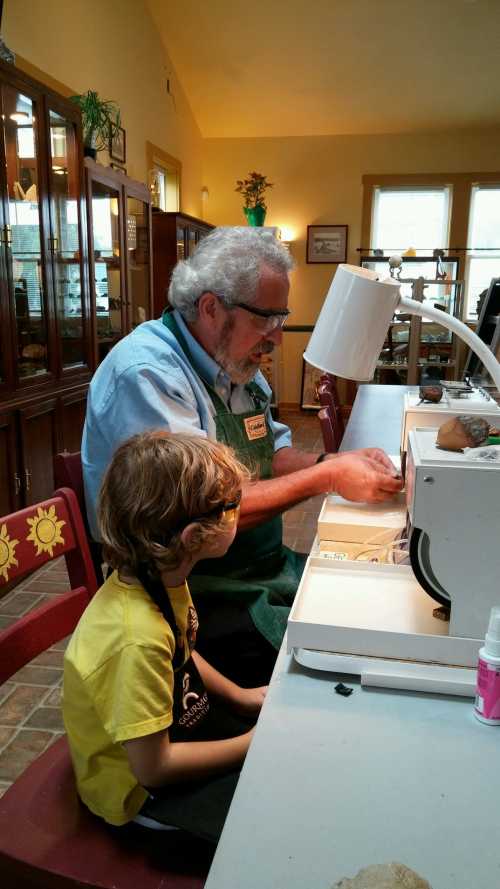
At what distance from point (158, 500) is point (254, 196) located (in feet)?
21.8

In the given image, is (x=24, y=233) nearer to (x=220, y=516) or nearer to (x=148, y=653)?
(x=220, y=516)

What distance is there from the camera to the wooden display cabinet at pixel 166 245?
550 centimetres

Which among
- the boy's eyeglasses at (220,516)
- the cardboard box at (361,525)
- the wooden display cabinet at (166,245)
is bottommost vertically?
the cardboard box at (361,525)

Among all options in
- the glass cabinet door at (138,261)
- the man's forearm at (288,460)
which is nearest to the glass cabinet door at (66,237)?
the glass cabinet door at (138,261)

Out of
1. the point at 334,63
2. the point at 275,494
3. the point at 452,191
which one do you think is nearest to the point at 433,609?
the point at 275,494

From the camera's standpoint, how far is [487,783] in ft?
2.19

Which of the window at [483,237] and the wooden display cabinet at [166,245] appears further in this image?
the window at [483,237]

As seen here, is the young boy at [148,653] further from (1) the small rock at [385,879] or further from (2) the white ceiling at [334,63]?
(2) the white ceiling at [334,63]

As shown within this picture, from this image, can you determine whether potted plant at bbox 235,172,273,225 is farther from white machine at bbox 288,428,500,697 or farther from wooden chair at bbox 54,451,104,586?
white machine at bbox 288,428,500,697

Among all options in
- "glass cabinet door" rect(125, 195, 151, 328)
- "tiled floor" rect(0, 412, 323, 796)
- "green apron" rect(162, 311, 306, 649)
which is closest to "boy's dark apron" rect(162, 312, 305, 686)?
"green apron" rect(162, 311, 306, 649)

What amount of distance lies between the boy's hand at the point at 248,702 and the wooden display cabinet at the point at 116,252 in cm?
312

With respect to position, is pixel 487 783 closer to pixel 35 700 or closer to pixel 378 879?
pixel 378 879

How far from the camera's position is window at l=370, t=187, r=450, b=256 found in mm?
7113

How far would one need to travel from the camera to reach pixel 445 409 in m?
1.86
